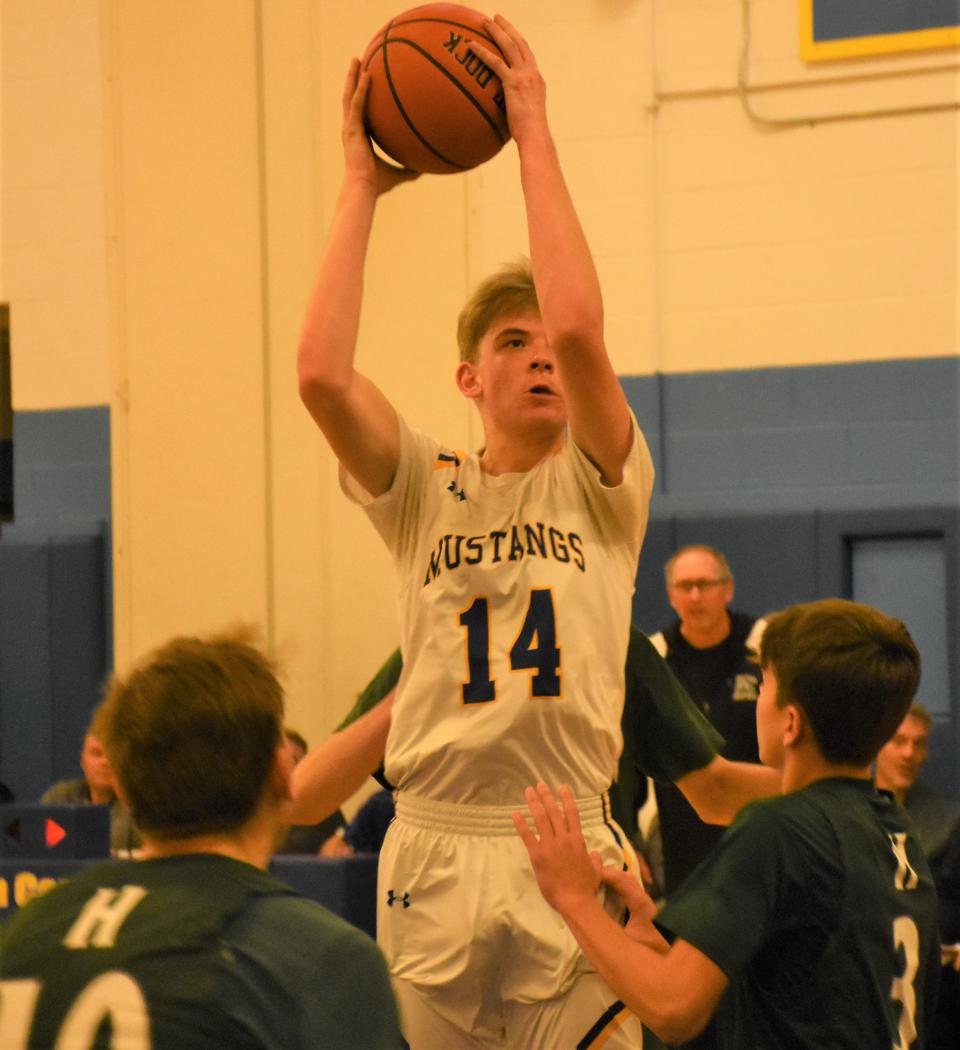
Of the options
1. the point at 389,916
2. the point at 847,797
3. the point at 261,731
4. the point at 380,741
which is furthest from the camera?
the point at 380,741

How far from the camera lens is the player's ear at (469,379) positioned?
2.87m

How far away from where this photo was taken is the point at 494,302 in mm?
2838

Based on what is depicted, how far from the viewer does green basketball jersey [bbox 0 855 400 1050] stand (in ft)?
5.53

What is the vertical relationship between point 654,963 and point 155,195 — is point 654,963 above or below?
below

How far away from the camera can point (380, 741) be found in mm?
2916

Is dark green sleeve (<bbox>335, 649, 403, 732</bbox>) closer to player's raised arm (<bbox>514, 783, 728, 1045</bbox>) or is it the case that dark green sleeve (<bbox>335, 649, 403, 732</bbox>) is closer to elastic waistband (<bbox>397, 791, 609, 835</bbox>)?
elastic waistband (<bbox>397, 791, 609, 835</bbox>)

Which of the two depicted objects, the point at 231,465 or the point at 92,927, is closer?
the point at 92,927

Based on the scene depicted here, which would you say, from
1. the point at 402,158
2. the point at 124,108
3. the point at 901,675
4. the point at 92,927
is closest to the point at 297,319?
the point at 124,108

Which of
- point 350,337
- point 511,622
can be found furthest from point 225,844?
point 350,337

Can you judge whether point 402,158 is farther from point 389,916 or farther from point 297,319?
point 297,319

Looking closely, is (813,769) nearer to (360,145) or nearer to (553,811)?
(553,811)

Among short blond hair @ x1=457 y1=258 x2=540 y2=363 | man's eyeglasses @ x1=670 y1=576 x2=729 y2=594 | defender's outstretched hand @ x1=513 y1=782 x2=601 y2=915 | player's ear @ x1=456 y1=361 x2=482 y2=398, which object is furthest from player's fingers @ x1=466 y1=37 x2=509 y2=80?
man's eyeglasses @ x1=670 y1=576 x2=729 y2=594

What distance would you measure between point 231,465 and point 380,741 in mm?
4489

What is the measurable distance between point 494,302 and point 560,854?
108 centimetres
